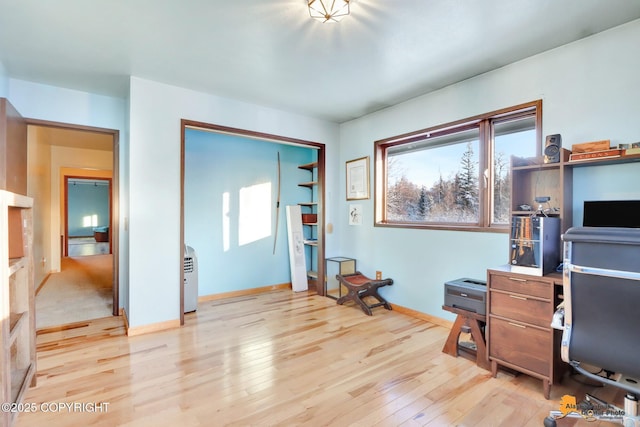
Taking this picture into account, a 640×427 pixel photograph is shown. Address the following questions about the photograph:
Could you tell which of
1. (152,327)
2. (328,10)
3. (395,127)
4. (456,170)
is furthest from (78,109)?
(456,170)

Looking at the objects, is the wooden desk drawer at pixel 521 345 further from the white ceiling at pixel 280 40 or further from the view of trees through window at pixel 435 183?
the white ceiling at pixel 280 40

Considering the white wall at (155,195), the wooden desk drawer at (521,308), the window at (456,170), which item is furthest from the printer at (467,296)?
the white wall at (155,195)

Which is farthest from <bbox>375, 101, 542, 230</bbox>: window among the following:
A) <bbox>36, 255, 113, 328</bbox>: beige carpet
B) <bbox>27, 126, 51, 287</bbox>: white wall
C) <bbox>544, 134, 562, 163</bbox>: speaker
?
<bbox>27, 126, 51, 287</bbox>: white wall

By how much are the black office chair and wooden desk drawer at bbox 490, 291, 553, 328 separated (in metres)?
0.33

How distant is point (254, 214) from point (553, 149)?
3601 mm

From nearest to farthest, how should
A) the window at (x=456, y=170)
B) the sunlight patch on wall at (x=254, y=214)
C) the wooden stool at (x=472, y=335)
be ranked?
the wooden stool at (x=472, y=335) → the window at (x=456, y=170) → the sunlight patch on wall at (x=254, y=214)

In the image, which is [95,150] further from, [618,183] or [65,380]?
[618,183]

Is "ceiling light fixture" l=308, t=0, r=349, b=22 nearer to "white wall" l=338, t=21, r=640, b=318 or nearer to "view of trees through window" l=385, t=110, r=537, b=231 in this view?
"white wall" l=338, t=21, r=640, b=318

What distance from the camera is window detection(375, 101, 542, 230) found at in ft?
9.06

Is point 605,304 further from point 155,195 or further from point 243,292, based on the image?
point 243,292

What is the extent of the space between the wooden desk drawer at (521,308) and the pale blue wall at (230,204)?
3.22 m

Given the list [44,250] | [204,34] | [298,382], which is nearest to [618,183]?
[298,382]

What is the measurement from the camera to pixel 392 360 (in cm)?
242

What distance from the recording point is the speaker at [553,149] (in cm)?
212
